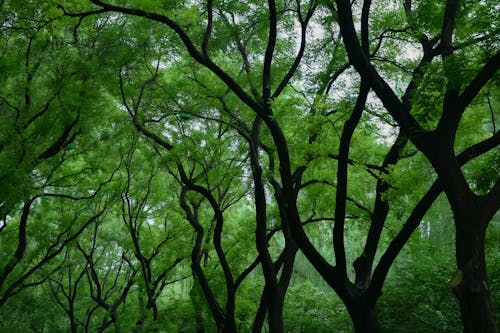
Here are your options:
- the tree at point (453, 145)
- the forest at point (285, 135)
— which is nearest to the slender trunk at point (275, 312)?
the forest at point (285, 135)

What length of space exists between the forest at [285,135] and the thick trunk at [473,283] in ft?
0.05

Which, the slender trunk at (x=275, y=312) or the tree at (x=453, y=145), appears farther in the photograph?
the slender trunk at (x=275, y=312)

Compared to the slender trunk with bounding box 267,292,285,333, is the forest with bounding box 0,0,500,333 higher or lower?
higher

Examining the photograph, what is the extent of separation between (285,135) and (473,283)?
527cm

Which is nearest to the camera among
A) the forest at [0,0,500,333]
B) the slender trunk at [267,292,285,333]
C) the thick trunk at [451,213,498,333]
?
the thick trunk at [451,213,498,333]

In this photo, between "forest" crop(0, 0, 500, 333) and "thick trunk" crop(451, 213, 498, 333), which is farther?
"forest" crop(0, 0, 500, 333)

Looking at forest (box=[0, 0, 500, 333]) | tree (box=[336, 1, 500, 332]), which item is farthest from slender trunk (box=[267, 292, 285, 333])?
tree (box=[336, 1, 500, 332])

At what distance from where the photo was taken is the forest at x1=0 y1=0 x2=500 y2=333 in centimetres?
559

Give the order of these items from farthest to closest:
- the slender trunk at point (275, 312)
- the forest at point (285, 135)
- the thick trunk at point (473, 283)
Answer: the slender trunk at point (275, 312) → the forest at point (285, 135) → the thick trunk at point (473, 283)

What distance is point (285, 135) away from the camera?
9.54 metres

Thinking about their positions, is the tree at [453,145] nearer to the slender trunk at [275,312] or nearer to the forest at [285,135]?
the forest at [285,135]

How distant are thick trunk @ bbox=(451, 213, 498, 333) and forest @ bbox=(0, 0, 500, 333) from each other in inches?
0.6

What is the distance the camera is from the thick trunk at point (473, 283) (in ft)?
15.3

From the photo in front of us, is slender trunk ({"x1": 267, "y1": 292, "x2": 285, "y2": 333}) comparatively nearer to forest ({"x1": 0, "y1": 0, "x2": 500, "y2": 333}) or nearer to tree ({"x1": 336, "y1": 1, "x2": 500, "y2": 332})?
forest ({"x1": 0, "y1": 0, "x2": 500, "y2": 333})
